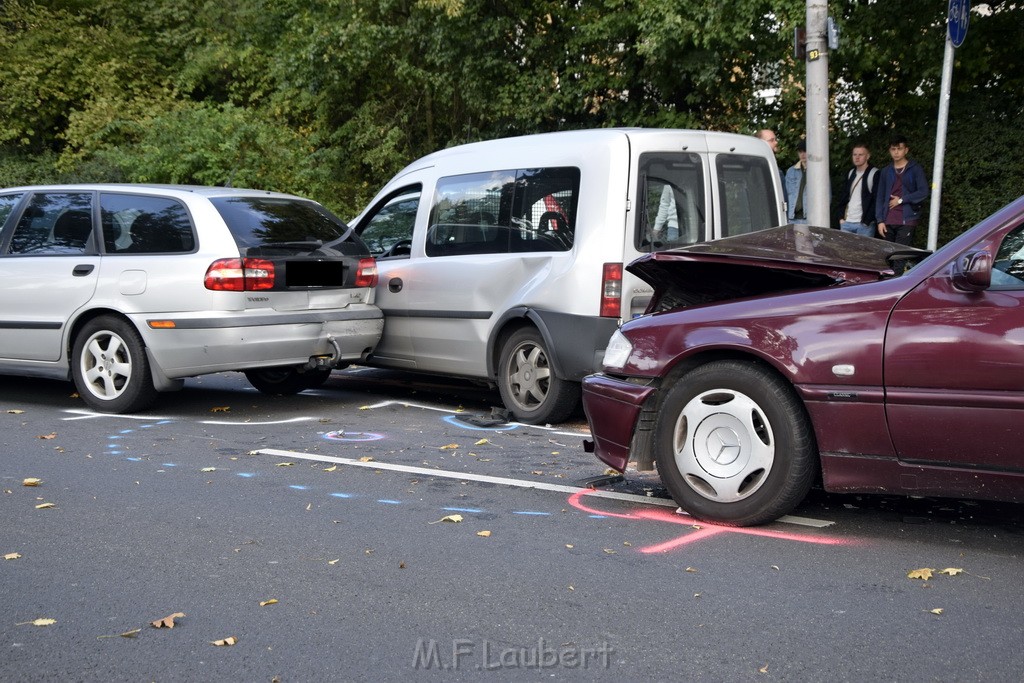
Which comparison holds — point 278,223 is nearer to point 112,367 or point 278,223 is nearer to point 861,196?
point 112,367

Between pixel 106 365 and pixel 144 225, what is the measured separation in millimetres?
1058

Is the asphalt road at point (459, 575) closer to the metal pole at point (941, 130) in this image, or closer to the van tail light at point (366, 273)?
the van tail light at point (366, 273)

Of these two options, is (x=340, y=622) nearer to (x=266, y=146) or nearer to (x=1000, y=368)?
(x=1000, y=368)

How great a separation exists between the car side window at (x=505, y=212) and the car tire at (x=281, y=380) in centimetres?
167

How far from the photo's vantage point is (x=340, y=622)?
4105 mm

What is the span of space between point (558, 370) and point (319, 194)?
12400 mm

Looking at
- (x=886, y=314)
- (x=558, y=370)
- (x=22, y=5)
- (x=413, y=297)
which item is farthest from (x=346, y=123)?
(x=886, y=314)

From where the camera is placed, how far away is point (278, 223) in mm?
8945

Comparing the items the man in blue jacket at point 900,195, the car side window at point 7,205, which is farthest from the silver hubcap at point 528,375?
the man in blue jacket at point 900,195

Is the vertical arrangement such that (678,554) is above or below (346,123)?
below

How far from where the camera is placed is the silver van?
312 inches

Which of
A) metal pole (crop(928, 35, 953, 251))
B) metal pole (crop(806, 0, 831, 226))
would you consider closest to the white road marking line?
metal pole (crop(928, 35, 953, 251))

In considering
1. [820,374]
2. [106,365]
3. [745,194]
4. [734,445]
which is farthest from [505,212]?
[820,374]

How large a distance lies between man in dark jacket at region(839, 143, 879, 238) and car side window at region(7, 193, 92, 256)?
7.29 metres
